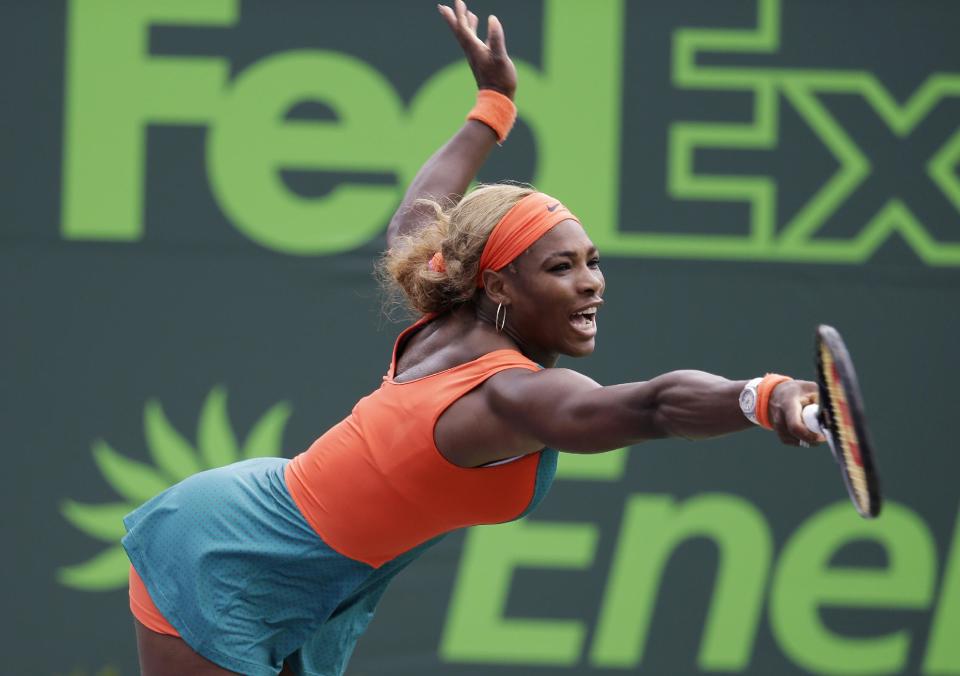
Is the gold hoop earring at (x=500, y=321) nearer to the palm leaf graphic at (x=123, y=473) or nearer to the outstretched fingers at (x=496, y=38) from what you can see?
the outstretched fingers at (x=496, y=38)

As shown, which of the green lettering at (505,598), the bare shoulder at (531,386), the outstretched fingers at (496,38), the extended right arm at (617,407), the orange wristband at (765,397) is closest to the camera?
the orange wristband at (765,397)

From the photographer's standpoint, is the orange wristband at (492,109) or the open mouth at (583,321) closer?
the open mouth at (583,321)

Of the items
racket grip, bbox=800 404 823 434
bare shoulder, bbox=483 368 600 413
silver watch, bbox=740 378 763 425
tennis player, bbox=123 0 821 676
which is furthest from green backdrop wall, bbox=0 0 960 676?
racket grip, bbox=800 404 823 434

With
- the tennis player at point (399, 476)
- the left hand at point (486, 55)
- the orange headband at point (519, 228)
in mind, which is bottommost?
the tennis player at point (399, 476)

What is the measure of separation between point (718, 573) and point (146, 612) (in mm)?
2480

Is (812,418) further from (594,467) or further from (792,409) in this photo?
(594,467)

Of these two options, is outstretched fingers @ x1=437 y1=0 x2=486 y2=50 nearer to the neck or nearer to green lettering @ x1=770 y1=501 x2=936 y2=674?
the neck

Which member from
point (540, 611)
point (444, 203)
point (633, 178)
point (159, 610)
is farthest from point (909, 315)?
point (159, 610)

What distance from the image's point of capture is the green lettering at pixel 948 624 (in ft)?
15.7

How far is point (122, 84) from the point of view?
4.84 meters

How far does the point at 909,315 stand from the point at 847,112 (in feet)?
2.46

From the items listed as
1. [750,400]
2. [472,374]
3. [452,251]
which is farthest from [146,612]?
[750,400]

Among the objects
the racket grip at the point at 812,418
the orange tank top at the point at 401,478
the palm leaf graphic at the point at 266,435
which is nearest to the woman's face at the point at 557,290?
the orange tank top at the point at 401,478

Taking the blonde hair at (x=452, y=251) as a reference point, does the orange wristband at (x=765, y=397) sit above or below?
below
